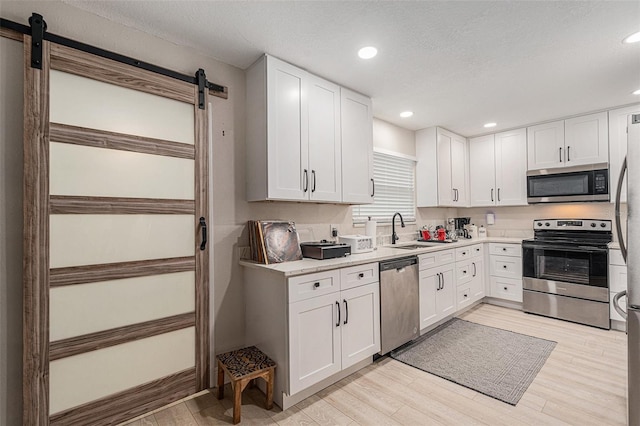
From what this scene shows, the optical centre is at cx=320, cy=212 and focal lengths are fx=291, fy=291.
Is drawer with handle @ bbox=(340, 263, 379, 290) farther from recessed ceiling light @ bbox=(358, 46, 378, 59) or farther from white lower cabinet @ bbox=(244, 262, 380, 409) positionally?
recessed ceiling light @ bbox=(358, 46, 378, 59)

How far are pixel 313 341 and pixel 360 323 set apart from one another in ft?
1.65

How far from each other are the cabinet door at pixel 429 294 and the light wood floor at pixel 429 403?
26.1 inches

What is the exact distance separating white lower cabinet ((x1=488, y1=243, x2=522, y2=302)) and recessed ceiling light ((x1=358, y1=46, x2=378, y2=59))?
3.35 m

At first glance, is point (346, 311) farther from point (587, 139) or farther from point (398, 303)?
point (587, 139)

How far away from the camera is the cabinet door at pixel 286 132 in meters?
2.34

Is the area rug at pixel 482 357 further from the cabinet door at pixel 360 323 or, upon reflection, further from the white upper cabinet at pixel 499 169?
the white upper cabinet at pixel 499 169

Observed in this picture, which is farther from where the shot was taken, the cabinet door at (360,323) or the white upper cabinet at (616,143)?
the white upper cabinet at (616,143)

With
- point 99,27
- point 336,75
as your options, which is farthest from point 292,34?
point 99,27

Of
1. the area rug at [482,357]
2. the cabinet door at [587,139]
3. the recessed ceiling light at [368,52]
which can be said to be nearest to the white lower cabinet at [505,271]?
the area rug at [482,357]

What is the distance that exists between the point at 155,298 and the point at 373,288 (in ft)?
5.55

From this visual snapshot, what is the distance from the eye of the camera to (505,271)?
4141 millimetres

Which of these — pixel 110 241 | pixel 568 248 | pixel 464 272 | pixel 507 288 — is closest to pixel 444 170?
pixel 464 272

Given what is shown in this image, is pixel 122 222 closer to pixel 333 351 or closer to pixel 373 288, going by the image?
pixel 333 351

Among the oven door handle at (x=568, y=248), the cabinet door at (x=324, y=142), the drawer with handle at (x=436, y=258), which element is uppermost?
the cabinet door at (x=324, y=142)
